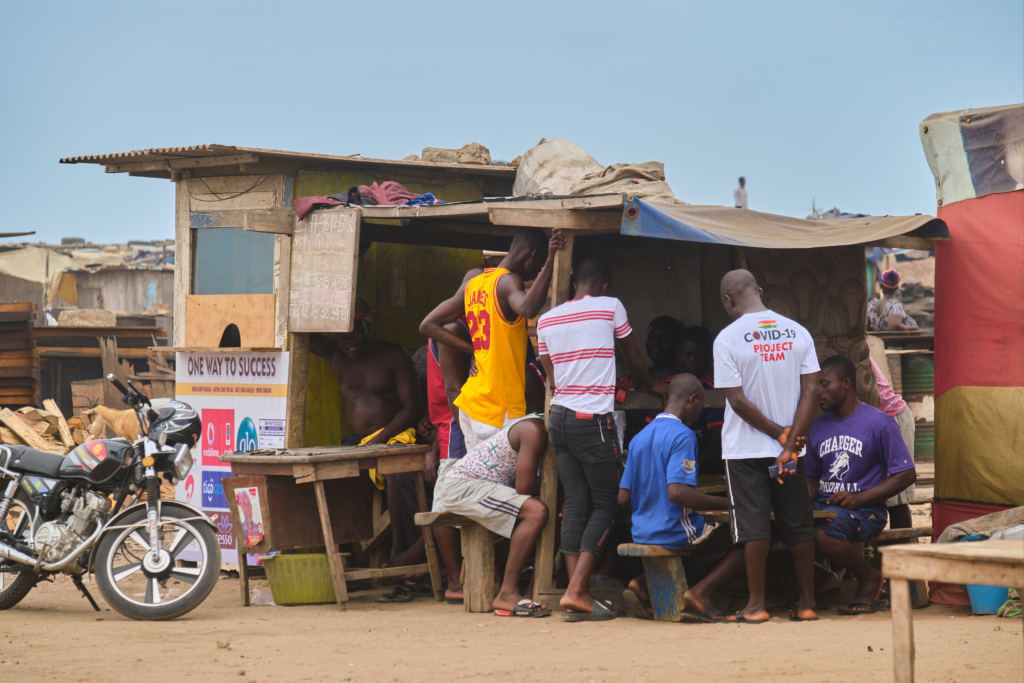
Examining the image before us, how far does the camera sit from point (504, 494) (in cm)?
596

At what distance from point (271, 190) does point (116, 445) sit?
2590 millimetres

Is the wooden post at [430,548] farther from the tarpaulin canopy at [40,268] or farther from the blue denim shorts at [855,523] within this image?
the tarpaulin canopy at [40,268]

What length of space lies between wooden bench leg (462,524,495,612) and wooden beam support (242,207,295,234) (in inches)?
104

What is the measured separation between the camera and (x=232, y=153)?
8.11 meters

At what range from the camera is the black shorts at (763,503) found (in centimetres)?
537

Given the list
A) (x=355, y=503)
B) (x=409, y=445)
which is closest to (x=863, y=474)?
(x=409, y=445)

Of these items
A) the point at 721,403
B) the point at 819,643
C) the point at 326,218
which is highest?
the point at 326,218

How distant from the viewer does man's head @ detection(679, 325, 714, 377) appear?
724 cm

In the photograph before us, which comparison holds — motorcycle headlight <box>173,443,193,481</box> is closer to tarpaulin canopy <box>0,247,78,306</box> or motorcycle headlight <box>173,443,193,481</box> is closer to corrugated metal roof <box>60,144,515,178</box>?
corrugated metal roof <box>60,144,515,178</box>

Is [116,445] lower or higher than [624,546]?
higher

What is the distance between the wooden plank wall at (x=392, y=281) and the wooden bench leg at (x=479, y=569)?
2.37 m

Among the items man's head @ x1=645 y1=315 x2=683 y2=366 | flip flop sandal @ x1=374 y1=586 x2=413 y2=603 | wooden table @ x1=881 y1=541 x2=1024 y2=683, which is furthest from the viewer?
man's head @ x1=645 y1=315 x2=683 y2=366

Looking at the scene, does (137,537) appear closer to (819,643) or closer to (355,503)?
(355,503)

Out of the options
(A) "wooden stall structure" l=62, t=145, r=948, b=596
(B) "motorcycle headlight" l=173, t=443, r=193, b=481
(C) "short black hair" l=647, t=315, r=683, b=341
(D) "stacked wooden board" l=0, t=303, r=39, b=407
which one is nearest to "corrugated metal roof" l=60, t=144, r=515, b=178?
(A) "wooden stall structure" l=62, t=145, r=948, b=596
